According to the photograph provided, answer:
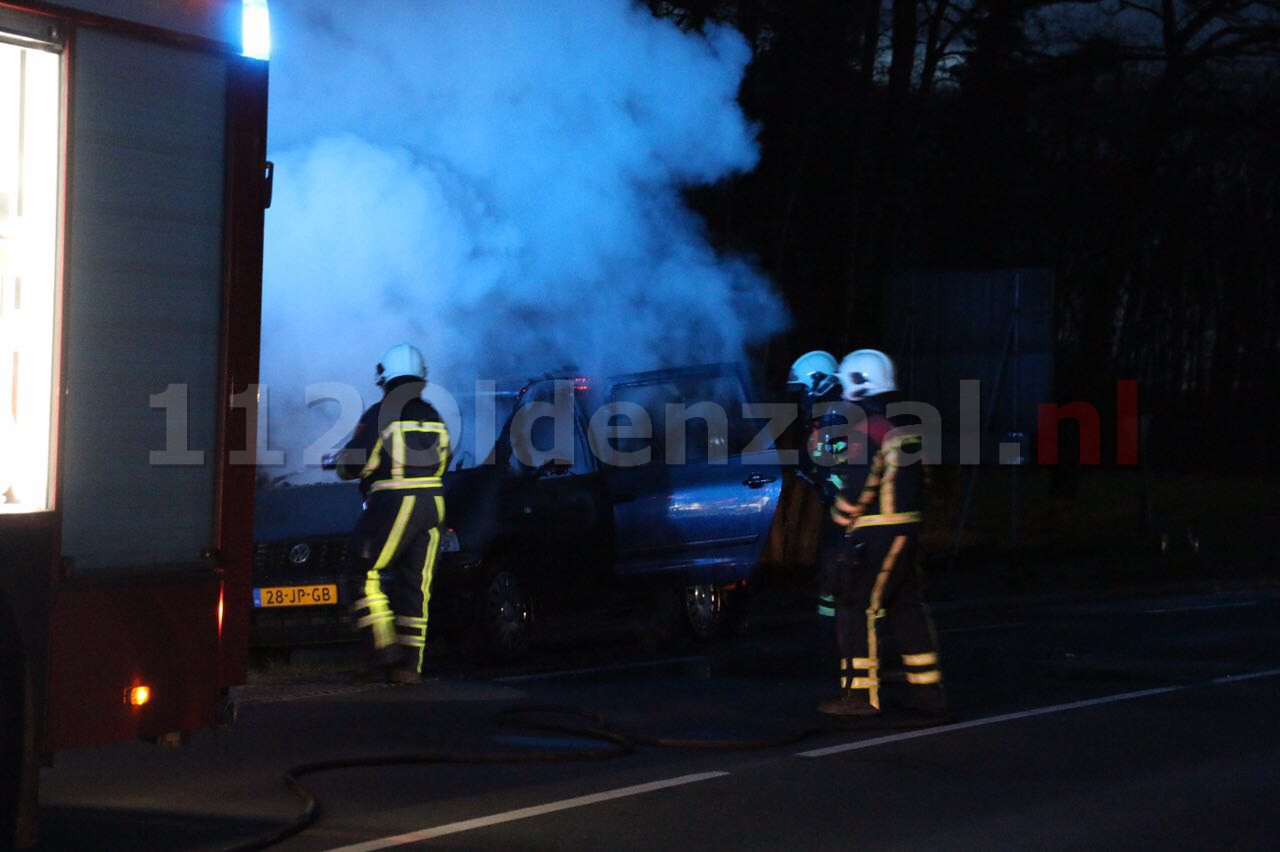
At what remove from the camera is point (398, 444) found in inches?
400

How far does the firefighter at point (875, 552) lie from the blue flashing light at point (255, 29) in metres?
4.20

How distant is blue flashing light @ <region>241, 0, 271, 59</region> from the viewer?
6.16 m

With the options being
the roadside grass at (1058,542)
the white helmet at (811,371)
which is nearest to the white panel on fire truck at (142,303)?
the white helmet at (811,371)

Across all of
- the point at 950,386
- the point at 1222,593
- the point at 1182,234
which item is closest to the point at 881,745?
the point at 950,386

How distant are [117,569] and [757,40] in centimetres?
1630

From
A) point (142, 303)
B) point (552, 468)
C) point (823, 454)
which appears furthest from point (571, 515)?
point (142, 303)

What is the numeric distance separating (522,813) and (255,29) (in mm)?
3172

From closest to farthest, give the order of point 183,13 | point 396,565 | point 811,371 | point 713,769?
point 183,13, point 713,769, point 396,565, point 811,371

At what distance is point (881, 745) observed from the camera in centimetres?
863

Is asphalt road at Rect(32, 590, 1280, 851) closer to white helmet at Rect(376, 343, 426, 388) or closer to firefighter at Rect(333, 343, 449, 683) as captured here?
firefighter at Rect(333, 343, 449, 683)

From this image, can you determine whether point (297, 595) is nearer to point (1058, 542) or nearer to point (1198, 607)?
point (1198, 607)

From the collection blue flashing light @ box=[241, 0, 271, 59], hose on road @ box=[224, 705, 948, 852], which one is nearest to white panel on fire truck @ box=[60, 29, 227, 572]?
blue flashing light @ box=[241, 0, 271, 59]

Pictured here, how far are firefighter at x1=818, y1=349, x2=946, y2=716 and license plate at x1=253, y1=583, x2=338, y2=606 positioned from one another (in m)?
3.41

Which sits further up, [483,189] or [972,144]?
[972,144]
